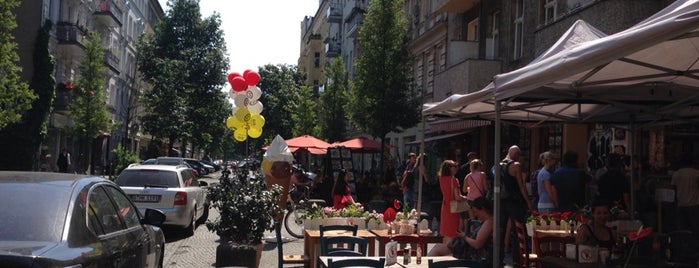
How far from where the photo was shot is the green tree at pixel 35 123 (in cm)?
3175

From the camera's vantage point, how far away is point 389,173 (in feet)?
74.5

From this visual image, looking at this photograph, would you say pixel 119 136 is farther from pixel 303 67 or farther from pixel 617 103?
pixel 617 103

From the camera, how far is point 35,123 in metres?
32.6

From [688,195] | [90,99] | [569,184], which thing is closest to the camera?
[569,184]

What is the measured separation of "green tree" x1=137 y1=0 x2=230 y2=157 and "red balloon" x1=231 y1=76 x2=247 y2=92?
113 ft

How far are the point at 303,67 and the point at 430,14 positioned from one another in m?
57.1

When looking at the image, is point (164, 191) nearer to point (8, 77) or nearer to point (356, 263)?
point (356, 263)

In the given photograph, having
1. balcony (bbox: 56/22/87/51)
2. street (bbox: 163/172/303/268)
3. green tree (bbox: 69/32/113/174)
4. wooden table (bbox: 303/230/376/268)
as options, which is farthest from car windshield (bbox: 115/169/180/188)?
balcony (bbox: 56/22/87/51)

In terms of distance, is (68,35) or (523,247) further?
(68,35)

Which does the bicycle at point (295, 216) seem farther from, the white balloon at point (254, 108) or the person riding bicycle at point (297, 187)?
the white balloon at point (254, 108)

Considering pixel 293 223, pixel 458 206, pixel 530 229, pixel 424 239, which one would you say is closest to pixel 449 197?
pixel 458 206

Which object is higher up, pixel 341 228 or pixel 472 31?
pixel 472 31

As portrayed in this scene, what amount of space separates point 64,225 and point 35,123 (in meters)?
30.9

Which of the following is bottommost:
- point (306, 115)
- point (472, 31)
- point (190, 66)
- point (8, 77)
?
point (8, 77)
